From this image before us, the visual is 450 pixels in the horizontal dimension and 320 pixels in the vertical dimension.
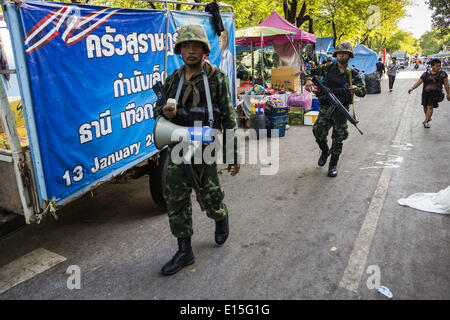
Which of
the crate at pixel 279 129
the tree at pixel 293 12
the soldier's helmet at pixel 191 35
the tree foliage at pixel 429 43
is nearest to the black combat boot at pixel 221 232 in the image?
the soldier's helmet at pixel 191 35

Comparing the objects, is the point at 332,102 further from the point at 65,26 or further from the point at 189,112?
the point at 65,26

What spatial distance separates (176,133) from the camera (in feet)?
8.61

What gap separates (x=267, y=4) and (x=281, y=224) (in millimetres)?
19769

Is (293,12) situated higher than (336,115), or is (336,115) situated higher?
(293,12)

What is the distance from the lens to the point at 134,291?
266 cm

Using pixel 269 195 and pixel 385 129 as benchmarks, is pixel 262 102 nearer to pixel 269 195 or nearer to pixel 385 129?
pixel 385 129

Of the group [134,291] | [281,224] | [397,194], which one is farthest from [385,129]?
[134,291]

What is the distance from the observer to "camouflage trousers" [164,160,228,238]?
111 inches

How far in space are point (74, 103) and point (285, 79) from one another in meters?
9.93

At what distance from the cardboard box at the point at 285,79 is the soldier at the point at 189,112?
30.7ft

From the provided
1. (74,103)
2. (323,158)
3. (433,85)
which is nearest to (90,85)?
(74,103)

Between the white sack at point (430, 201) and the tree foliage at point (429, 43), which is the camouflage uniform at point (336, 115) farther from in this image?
the tree foliage at point (429, 43)

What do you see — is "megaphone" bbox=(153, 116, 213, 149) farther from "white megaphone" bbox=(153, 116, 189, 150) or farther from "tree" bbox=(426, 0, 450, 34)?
"tree" bbox=(426, 0, 450, 34)

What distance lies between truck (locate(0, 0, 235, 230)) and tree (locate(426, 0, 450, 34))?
45380 millimetres
